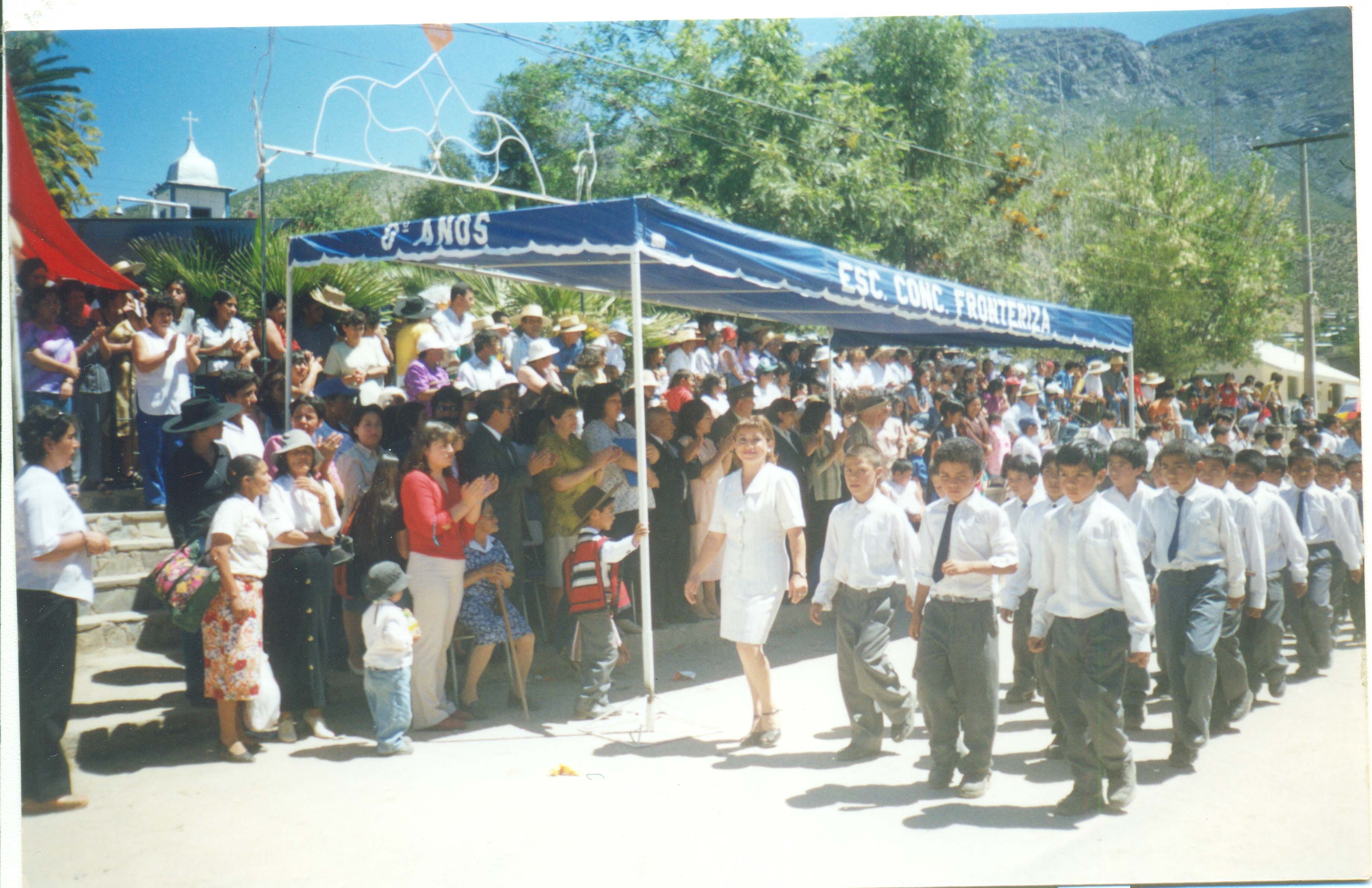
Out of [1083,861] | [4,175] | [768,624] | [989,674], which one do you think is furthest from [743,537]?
[4,175]

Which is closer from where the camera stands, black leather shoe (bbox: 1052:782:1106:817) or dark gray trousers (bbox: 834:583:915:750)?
black leather shoe (bbox: 1052:782:1106:817)

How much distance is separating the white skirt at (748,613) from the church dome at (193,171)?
4999mm

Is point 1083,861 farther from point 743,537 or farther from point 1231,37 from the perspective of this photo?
point 1231,37

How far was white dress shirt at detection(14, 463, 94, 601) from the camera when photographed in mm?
4879

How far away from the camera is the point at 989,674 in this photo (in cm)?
514

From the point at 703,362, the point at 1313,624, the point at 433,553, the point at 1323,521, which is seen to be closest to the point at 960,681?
the point at 433,553

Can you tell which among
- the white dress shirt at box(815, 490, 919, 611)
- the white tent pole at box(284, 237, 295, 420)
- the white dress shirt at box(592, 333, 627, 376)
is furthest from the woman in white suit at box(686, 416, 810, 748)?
the white dress shirt at box(592, 333, 627, 376)

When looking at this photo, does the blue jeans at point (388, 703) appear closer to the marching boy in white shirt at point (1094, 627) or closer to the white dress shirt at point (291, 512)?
the white dress shirt at point (291, 512)

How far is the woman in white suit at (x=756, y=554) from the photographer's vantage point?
5.88 metres

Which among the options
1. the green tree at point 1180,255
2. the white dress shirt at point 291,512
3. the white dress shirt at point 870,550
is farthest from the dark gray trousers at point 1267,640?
the green tree at point 1180,255

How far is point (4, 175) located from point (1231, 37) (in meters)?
9.12

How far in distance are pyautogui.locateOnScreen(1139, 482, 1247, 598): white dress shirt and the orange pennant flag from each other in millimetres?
5223

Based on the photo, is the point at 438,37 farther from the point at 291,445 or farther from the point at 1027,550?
the point at 1027,550

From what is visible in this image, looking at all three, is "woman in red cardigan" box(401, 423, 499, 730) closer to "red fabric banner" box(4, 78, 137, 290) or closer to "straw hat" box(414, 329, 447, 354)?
"red fabric banner" box(4, 78, 137, 290)
